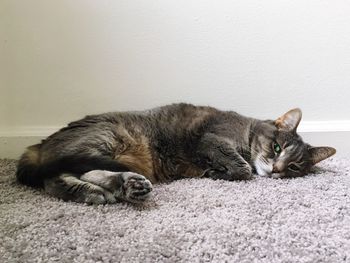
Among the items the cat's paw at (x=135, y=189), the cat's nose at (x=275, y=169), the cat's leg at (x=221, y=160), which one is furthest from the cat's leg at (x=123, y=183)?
the cat's nose at (x=275, y=169)

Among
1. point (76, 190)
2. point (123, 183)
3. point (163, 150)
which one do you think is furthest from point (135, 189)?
point (163, 150)

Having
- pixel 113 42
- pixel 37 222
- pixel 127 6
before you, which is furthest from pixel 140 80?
pixel 37 222

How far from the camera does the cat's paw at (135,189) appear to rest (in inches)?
50.2

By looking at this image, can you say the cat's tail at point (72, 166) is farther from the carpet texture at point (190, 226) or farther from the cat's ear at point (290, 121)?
the cat's ear at point (290, 121)

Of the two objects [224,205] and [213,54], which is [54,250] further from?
[213,54]

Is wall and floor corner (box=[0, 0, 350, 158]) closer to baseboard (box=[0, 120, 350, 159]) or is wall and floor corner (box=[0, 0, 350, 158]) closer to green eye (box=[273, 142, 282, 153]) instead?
baseboard (box=[0, 120, 350, 159])

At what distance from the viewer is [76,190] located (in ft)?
4.34

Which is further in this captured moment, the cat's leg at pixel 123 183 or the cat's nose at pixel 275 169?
the cat's nose at pixel 275 169

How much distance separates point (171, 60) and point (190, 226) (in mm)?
1016

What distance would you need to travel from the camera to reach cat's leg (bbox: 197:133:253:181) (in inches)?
63.5

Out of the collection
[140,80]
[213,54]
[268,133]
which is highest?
[213,54]

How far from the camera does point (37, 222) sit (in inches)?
45.8

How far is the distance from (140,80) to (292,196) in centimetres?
93

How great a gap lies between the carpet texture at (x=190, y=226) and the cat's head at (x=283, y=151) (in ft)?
0.45
